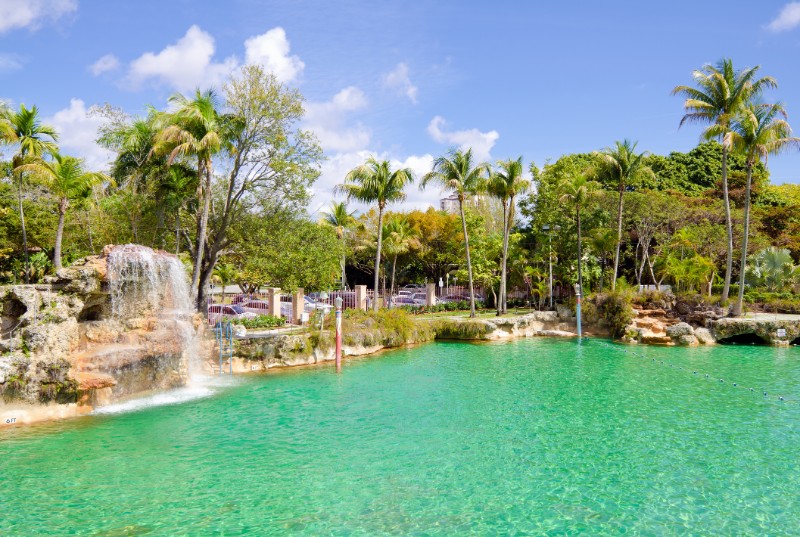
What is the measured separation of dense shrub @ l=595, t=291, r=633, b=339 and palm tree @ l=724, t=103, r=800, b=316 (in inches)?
189

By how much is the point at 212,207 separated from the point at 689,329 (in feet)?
72.9

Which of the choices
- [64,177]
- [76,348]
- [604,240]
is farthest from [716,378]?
[64,177]

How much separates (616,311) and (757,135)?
34.6 feet

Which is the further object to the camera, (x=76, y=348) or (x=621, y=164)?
(x=621, y=164)

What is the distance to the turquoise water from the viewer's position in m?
7.49

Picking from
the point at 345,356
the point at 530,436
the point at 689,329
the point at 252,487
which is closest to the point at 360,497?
the point at 252,487

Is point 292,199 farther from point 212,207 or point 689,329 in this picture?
point 689,329

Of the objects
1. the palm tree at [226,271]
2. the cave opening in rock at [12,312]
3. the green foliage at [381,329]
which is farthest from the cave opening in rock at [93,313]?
the palm tree at [226,271]

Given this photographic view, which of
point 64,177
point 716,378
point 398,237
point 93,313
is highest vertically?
point 398,237

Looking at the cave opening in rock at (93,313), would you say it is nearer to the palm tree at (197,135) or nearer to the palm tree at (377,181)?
the palm tree at (197,135)

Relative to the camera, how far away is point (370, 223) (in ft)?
159

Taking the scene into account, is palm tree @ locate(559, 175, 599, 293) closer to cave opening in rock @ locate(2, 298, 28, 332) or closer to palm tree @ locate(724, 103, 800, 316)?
palm tree @ locate(724, 103, 800, 316)

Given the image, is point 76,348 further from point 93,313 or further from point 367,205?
point 367,205

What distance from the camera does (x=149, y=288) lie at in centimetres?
1527
